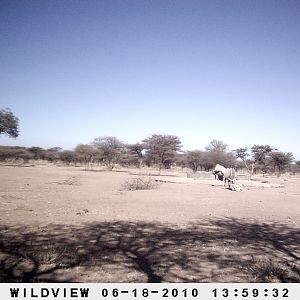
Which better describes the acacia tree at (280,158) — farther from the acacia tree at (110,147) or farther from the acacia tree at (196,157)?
the acacia tree at (110,147)

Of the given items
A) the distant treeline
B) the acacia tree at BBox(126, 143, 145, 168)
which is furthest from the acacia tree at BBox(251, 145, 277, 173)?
the acacia tree at BBox(126, 143, 145, 168)

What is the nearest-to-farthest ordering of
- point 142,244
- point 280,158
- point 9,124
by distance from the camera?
point 142,244 < point 9,124 < point 280,158

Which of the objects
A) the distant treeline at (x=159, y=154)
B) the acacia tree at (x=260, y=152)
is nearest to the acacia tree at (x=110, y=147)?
the distant treeline at (x=159, y=154)

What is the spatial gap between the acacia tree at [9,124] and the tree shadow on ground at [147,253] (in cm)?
4088

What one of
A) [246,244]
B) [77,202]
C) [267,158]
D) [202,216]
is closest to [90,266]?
[246,244]

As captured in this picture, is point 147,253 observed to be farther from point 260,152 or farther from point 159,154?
point 260,152

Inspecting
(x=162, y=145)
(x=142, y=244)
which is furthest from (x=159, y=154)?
(x=142, y=244)

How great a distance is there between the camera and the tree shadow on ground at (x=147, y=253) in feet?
15.4

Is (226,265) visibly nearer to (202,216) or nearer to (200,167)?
(202,216)

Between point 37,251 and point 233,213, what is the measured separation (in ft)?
26.4

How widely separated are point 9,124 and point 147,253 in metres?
44.0

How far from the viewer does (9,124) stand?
1724 inches

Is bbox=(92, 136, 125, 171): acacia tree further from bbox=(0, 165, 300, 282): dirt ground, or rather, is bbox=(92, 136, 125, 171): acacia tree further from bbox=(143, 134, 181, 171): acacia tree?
bbox=(0, 165, 300, 282): dirt ground

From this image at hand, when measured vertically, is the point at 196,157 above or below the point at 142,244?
above
